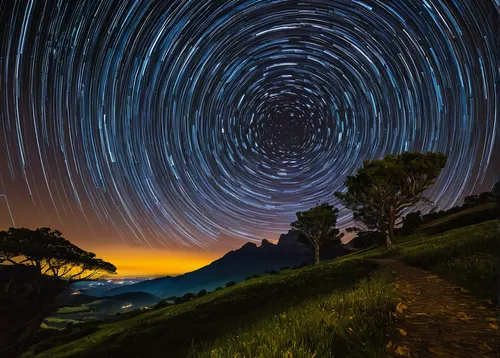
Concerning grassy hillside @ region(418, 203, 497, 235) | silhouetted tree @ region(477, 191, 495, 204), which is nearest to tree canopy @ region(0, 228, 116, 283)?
grassy hillside @ region(418, 203, 497, 235)

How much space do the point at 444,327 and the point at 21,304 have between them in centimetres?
4731

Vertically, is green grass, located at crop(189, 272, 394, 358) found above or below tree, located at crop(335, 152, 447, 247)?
below

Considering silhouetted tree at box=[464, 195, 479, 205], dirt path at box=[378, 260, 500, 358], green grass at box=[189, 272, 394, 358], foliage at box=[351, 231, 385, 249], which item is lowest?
dirt path at box=[378, 260, 500, 358]

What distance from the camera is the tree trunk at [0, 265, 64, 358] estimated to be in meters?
34.7

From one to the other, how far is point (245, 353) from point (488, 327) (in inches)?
183

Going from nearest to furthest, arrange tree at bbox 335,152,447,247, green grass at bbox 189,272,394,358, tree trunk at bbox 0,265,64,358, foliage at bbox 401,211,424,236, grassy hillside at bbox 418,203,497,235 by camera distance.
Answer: green grass at bbox 189,272,394,358
tree trunk at bbox 0,265,64,358
tree at bbox 335,152,447,247
grassy hillside at bbox 418,203,497,235
foliage at bbox 401,211,424,236

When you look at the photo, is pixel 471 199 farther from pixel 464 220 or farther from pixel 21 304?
pixel 21 304

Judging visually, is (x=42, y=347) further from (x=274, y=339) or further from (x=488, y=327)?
(x=488, y=327)

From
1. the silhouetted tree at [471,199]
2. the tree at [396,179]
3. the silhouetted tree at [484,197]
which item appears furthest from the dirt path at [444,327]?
the silhouetted tree at [471,199]

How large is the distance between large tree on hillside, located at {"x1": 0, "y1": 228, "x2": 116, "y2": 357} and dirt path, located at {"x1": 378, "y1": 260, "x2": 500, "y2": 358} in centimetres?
4407

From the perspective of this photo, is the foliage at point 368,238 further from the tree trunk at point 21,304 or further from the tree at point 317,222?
the tree trunk at point 21,304

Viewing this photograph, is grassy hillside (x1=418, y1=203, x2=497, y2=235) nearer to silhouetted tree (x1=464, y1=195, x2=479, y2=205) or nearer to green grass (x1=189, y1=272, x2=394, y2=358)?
silhouetted tree (x1=464, y1=195, x2=479, y2=205)

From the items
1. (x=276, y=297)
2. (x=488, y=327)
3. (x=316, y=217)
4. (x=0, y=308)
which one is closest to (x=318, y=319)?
(x=488, y=327)

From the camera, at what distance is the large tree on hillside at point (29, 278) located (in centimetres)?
3509
